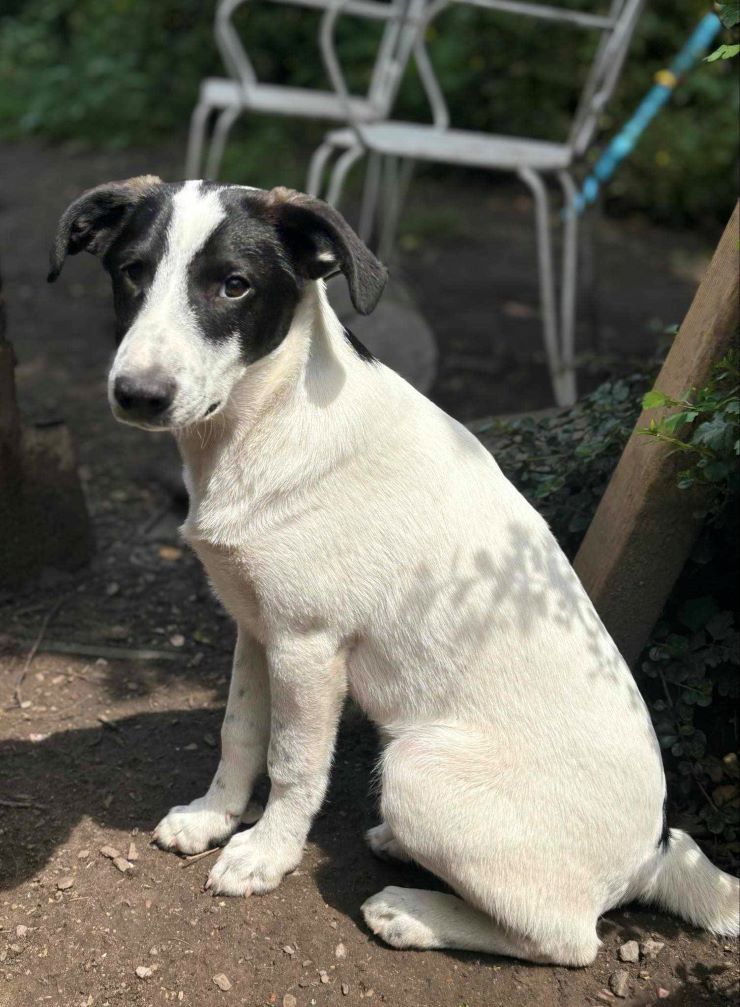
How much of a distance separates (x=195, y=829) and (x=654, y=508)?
1420 mm

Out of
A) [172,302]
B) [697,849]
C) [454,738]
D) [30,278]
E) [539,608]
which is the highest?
[172,302]

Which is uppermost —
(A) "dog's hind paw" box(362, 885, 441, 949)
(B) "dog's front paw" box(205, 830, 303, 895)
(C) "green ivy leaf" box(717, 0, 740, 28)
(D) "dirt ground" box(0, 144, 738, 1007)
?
(C) "green ivy leaf" box(717, 0, 740, 28)

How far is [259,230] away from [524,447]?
52.7 inches

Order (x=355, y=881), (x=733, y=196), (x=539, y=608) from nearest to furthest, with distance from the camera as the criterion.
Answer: (x=539, y=608), (x=355, y=881), (x=733, y=196)

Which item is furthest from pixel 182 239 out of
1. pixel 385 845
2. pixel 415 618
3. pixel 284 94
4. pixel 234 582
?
pixel 284 94

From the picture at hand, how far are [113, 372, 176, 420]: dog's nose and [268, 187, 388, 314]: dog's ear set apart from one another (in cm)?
41

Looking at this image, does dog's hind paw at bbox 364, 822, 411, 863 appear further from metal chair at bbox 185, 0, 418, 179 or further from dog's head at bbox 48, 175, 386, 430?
metal chair at bbox 185, 0, 418, 179

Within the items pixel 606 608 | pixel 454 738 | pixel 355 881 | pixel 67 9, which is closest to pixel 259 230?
pixel 454 738

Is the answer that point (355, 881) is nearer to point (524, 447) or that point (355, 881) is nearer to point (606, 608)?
point (606, 608)

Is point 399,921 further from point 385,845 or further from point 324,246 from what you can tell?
point 324,246

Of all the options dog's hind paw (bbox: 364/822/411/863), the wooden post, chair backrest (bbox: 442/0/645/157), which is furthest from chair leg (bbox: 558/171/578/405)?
dog's hind paw (bbox: 364/822/411/863)

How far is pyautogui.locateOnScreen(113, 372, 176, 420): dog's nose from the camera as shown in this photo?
209 cm

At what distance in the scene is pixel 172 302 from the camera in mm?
2176

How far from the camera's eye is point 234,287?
7.36ft
